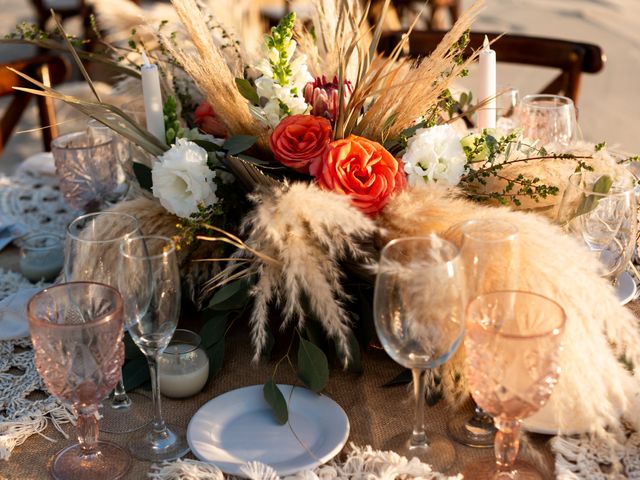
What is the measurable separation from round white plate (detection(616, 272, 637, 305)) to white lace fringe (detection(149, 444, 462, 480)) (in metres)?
0.44

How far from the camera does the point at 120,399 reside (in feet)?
3.43

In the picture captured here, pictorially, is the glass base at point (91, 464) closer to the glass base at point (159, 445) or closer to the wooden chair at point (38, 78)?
the glass base at point (159, 445)

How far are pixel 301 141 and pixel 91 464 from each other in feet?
1.61

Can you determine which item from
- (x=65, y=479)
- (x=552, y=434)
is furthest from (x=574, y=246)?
(x=65, y=479)

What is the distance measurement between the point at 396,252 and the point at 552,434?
0.29m

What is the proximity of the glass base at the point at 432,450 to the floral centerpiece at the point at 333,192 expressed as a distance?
69 mm

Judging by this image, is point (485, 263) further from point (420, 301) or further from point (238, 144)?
point (238, 144)

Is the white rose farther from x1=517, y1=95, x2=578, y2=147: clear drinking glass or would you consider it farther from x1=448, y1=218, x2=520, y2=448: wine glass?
x1=517, y1=95, x2=578, y2=147: clear drinking glass

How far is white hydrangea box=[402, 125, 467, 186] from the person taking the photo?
1117 millimetres

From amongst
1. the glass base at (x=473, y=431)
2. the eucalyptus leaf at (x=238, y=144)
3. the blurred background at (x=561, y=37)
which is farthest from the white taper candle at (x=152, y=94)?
the blurred background at (x=561, y=37)

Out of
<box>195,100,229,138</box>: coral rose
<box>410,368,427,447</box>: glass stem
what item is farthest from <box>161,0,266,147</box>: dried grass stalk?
<box>410,368,427,447</box>: glass stem

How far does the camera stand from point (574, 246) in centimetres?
94

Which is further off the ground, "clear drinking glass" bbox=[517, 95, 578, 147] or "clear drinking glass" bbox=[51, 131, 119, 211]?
"clear drinking glass" bbox=[517, 95, 578, 147]

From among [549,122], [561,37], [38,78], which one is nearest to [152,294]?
[549,122]
